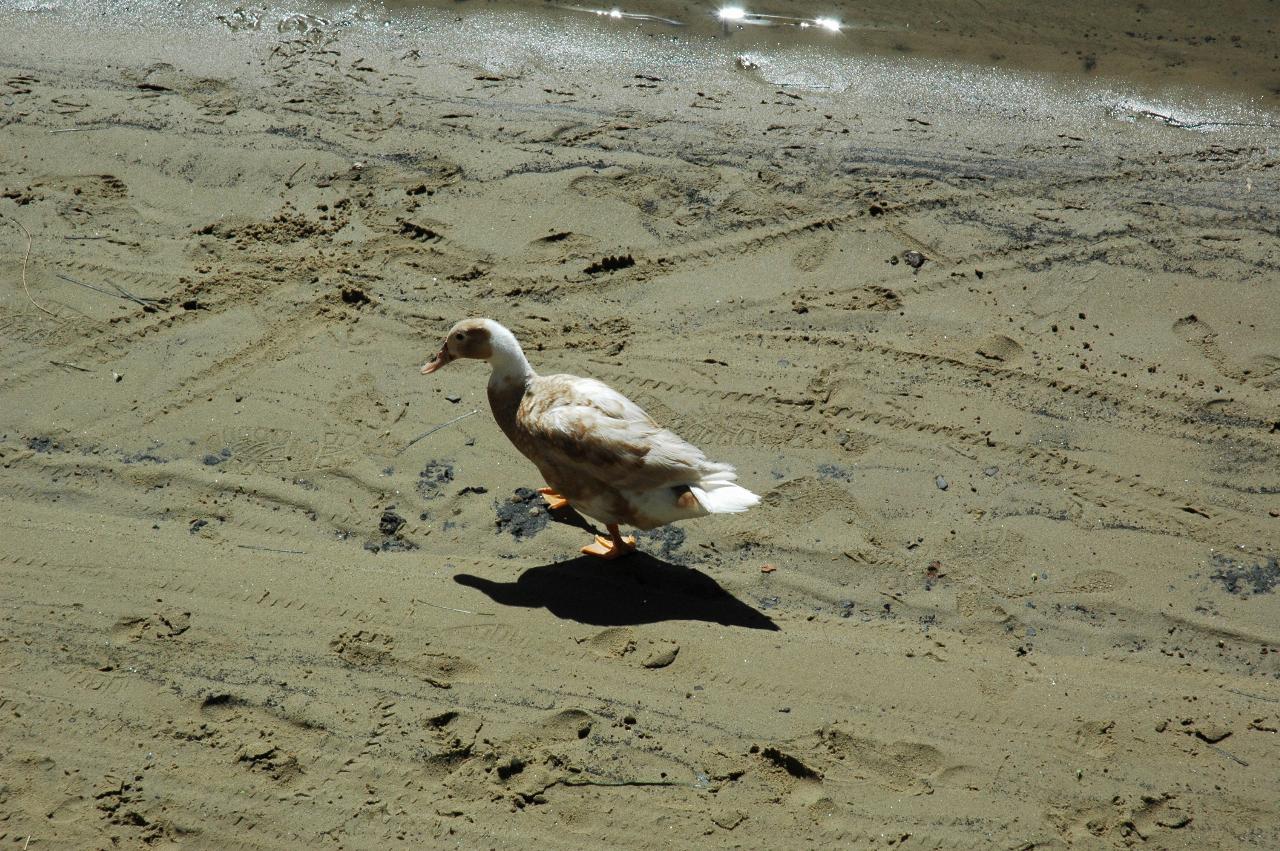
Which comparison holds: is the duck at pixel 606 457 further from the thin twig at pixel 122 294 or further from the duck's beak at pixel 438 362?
the thin twig at pixel 122 294

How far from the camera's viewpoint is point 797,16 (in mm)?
9172

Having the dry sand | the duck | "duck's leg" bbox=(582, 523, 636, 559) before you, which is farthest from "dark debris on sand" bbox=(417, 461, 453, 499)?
"duck's leg" bbox=(582, 523, 636, 559)

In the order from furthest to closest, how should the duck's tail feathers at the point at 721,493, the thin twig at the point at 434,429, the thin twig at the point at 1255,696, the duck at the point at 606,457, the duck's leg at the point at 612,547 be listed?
the thin twig at the point at 434,429 → the duck's leg at the point at 612,547 → the duck at the point at 606,457 → the duck's tail feathers at the point at 721,493 → the thin twig at the point at 1255,696

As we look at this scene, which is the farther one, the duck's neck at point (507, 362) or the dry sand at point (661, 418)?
the duck's neck at point (507, 362)

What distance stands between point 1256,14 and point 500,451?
30.2ft

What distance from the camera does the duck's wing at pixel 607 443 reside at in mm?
4297

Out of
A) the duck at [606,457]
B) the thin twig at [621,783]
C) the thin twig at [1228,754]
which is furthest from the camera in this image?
the duck at [606,457]

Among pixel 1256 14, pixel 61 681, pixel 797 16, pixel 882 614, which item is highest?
pixel 1256 14

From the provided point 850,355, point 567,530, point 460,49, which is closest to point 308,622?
point 567,530


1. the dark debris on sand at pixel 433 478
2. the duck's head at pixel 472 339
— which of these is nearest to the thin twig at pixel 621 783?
the dark debris on sand at pixel 433 478

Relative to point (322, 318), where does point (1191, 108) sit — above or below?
above

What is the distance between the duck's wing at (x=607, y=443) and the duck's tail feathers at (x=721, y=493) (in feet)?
0.13

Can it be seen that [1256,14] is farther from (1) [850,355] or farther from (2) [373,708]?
(2) [373,708]

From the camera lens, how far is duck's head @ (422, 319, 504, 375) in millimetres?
4738
